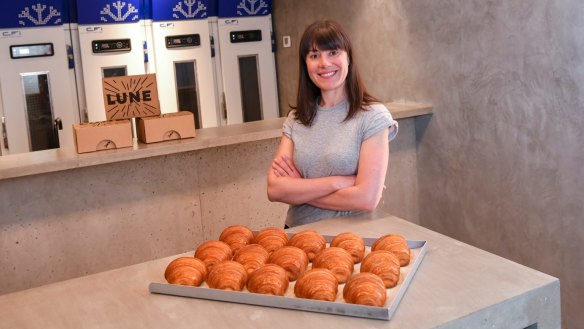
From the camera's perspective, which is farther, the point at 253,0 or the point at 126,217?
the point at 253,0

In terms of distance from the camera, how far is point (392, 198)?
378 centimetres

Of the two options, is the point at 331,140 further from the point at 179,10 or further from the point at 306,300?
the point at 179,10

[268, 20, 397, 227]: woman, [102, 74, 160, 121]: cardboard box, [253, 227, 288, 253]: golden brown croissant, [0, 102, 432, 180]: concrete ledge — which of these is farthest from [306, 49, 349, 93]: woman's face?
[102, 74, 160, 121]: cardboard box

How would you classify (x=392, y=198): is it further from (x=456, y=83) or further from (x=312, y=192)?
(x=312, y=192)

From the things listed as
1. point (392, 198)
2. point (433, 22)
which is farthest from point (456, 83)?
point (392, 198)

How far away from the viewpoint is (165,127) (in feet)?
9.83

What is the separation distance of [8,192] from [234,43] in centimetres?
259

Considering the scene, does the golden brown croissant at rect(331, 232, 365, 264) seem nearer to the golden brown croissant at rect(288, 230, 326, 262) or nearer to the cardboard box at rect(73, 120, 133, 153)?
the golden brown croissant at rect(288, 230, 326, 262)

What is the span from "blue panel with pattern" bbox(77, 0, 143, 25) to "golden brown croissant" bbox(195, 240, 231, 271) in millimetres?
3281

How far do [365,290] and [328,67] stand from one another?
2.97ft

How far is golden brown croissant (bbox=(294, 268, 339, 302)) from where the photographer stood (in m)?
1.38


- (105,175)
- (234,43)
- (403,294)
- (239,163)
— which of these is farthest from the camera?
(234,43)

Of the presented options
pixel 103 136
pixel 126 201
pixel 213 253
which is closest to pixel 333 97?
pixel 213 253

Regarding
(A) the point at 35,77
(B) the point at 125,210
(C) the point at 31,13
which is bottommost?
(B) the point at 125,210
